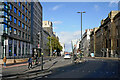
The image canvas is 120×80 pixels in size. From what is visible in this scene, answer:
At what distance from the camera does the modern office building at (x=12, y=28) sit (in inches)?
1457

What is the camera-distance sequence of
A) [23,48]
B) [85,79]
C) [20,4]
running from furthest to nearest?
[23,48], [20,4], [85,79]

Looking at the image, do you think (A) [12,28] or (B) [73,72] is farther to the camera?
(A) [12,28]

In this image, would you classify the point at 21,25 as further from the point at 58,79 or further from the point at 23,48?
the point at 58,79

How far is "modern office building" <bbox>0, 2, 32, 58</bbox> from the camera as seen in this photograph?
3700cm

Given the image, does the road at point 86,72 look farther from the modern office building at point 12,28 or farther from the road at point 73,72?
the modern office building at point 12,28

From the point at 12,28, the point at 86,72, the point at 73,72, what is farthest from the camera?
the point at 12,28

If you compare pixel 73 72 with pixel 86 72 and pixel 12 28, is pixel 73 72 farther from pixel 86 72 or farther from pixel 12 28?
pixel 12 28

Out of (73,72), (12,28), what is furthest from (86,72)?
(12,28)

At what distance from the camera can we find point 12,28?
4312 centimetres

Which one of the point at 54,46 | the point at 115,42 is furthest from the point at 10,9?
the point at 54,46

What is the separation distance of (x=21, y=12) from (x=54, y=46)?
4369 centimetres

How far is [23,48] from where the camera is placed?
53.4 metres

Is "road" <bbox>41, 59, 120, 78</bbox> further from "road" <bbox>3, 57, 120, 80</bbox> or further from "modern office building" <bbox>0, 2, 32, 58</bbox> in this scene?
"modern office building" <bbox>0, 2, 32, 58</bbox>

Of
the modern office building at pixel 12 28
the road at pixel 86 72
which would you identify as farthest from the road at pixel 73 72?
the modern office building at pixel 12 28
